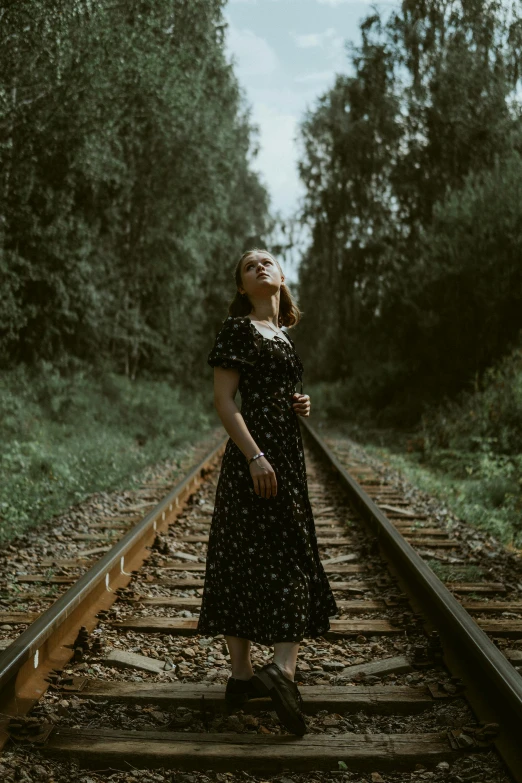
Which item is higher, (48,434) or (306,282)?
(306,282)

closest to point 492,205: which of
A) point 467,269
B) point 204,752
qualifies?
point 467,269

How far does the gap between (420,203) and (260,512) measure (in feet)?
80.7

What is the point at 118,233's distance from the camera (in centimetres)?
2030

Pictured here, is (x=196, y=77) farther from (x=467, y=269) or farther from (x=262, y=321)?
(x=262, y=321)

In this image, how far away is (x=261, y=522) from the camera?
3.04m

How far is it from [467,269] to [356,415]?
664cm

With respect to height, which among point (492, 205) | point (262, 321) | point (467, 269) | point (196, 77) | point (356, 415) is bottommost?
point (356, 415)

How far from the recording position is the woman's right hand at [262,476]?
2.88 meters

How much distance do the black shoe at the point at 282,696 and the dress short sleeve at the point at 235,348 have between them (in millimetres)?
1155

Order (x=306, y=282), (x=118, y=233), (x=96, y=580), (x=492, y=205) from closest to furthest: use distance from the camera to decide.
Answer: (x=96, y=580) < (x=492, y=205) < (x=118, y=233) < (x=306, y=282)

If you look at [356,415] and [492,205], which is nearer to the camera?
[492,205]

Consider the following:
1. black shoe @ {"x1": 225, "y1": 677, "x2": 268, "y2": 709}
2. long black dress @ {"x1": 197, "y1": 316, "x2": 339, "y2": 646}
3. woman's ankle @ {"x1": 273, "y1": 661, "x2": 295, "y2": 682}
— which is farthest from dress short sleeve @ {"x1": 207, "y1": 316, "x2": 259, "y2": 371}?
black shoe @ {"x1": 225, "y1": 677, "x2": 268, "y2": 709}

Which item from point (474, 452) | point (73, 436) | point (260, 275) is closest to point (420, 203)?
point (474, 452)

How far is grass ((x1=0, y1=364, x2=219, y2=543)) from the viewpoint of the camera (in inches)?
322
